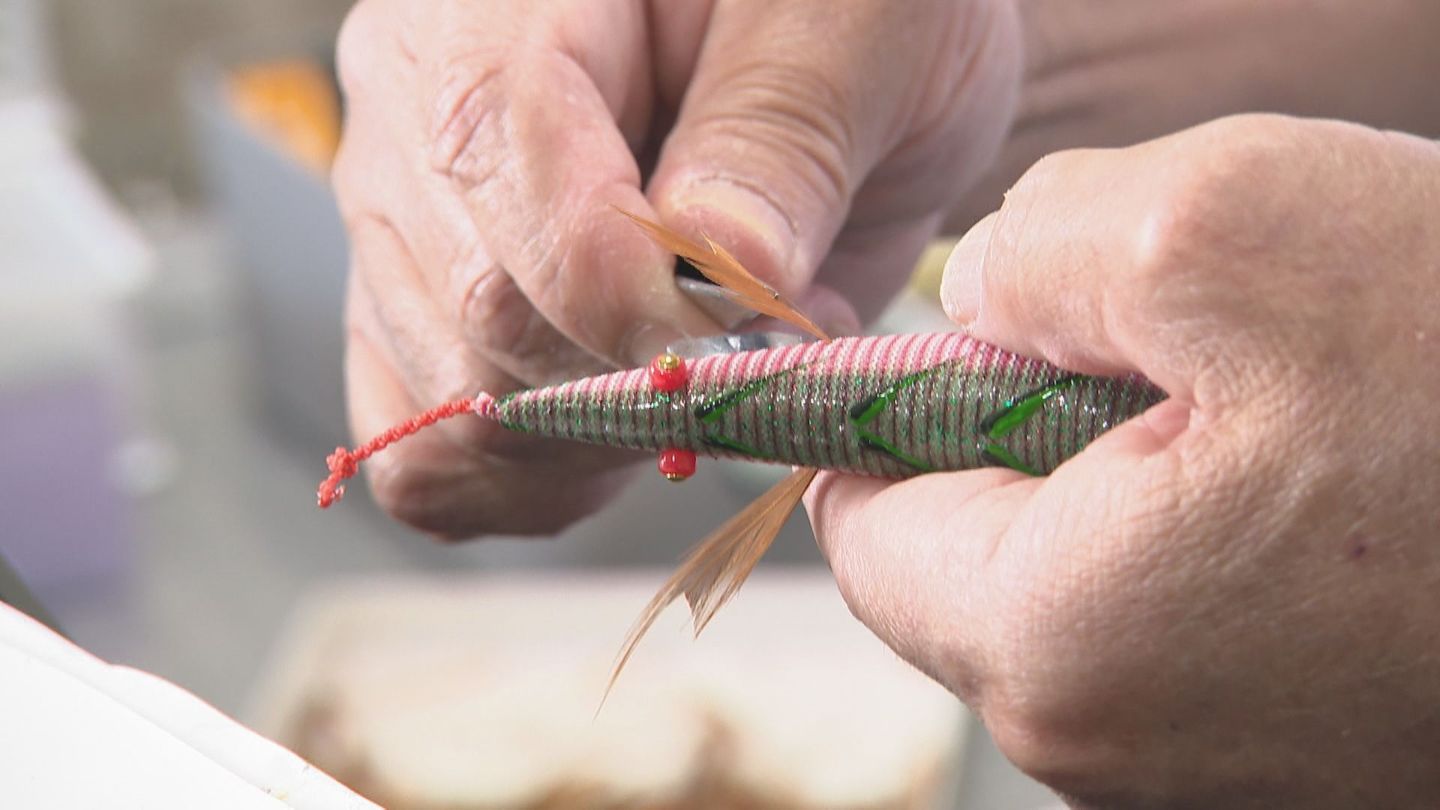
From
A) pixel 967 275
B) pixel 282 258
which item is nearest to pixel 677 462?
pixel 967 275

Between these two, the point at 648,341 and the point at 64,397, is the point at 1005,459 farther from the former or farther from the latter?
the point at 64,397

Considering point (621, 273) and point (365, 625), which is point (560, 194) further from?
point (365, 625)

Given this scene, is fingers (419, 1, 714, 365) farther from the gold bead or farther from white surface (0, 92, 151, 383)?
white surface (0, 92, 151, 383)

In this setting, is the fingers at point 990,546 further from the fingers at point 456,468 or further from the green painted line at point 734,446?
the fingers at point 456,468

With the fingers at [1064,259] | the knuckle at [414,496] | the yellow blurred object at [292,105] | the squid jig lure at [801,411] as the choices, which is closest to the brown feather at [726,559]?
the squid jig lure at [801,411]

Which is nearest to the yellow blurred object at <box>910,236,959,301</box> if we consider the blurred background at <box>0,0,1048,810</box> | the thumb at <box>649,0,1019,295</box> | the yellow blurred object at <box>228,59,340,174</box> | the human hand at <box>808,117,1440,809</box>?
the blurred background at <box>0,0,1048,810</box>

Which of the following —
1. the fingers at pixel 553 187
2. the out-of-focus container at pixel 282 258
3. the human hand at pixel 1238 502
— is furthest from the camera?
the out-of-focus container at pixel 282 258

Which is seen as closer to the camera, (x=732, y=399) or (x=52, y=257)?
(x=732, y=399)
